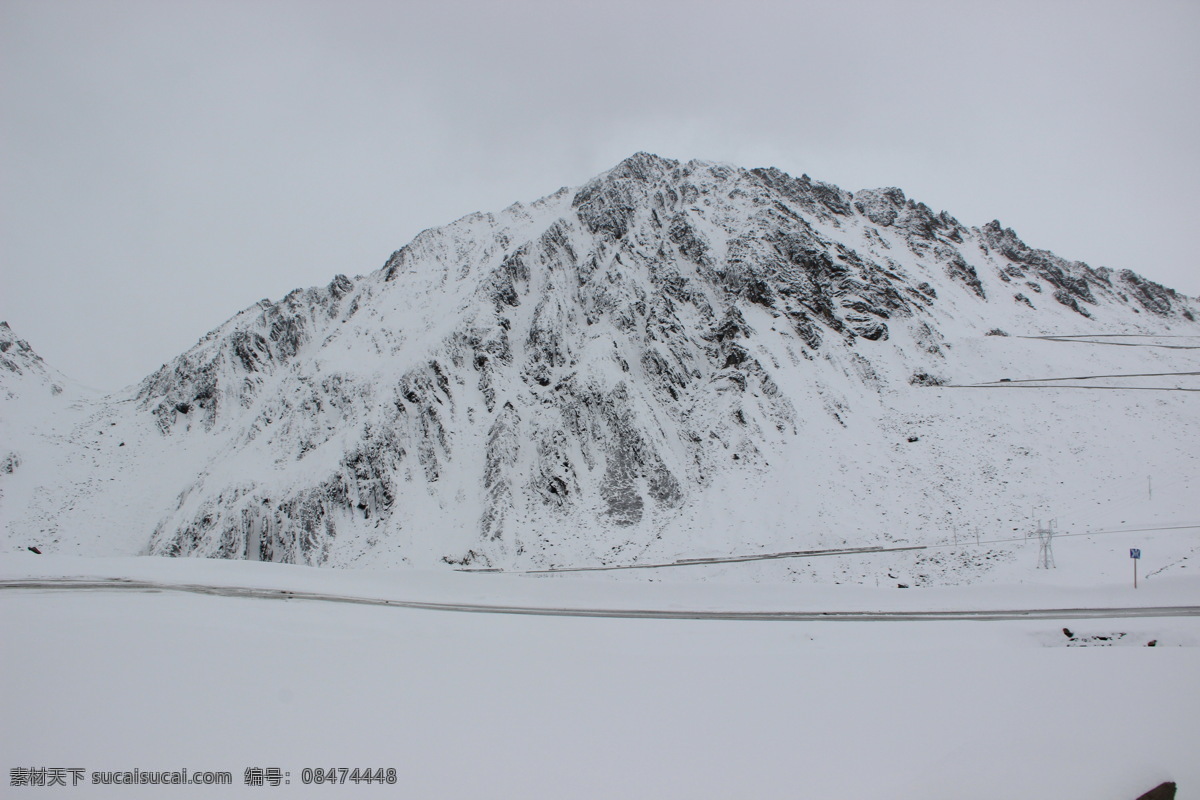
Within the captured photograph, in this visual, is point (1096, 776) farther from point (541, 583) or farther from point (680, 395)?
point (680, 395)

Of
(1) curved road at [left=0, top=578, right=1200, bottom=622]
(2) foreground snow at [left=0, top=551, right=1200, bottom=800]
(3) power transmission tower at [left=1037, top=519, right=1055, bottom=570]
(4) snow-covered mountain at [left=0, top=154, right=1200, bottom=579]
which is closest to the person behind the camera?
(2) foreground snow at [left=0, top=551, right=1200, bottom=800]

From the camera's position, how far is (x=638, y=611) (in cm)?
1952

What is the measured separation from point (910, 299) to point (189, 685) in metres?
59.3

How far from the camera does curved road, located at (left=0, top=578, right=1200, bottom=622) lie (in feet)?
57.4

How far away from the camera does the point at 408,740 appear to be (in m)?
8.98

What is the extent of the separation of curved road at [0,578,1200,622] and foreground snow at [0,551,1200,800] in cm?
203

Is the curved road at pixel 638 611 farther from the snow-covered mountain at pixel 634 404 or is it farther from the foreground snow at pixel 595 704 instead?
the snow-covered mountain at pixel 634 404

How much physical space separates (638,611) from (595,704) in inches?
372

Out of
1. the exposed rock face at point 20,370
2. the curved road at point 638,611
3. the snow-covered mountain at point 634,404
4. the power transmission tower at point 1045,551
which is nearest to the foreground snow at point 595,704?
the curved road at point 638,611

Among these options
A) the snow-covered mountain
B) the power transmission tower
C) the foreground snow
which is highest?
the snow-covered mountain

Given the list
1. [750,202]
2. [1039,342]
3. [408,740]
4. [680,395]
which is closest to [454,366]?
[680,395]

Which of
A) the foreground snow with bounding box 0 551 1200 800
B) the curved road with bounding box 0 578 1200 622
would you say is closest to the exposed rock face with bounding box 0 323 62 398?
the curved road with bounding box 0 578 1200 622

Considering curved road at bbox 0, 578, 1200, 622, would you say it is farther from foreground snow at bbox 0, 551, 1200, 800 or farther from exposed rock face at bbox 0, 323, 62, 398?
exposed rock face at bbox 0, 323, 62, 398

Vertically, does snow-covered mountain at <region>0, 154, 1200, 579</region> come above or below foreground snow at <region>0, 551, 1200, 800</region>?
above
